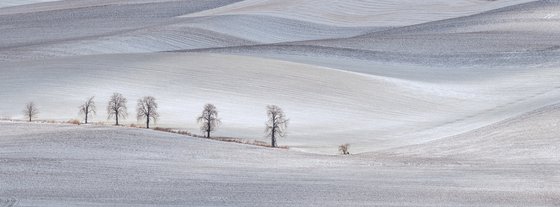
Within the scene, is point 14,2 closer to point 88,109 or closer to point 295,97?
point 295,97

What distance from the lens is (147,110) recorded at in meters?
33.6

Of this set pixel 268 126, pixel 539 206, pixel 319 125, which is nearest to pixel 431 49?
pixel 319 125

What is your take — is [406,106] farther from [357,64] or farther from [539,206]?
[539,206]

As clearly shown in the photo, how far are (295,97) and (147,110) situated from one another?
661 cm

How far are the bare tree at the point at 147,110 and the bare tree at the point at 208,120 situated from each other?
1224 mm

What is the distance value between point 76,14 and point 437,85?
27.6 m

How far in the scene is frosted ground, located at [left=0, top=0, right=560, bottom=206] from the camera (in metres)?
22.5

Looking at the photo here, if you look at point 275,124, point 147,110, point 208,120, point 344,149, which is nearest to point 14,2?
point 147,110

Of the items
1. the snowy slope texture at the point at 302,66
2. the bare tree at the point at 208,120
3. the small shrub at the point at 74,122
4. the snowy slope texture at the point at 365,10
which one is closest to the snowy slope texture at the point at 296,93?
the snowy slope texture at the point at 302,66

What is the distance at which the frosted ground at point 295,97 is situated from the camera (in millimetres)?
22453

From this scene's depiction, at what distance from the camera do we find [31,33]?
2371 inches

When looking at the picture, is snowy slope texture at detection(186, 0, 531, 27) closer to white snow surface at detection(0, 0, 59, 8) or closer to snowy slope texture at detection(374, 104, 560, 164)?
white snow surface at detection(0, 0, 59, 8)

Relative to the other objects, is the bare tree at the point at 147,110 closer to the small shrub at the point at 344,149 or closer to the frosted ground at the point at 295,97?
the frosted ground at the point at 295,97

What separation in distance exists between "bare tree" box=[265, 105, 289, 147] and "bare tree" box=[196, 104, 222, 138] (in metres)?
1.31
